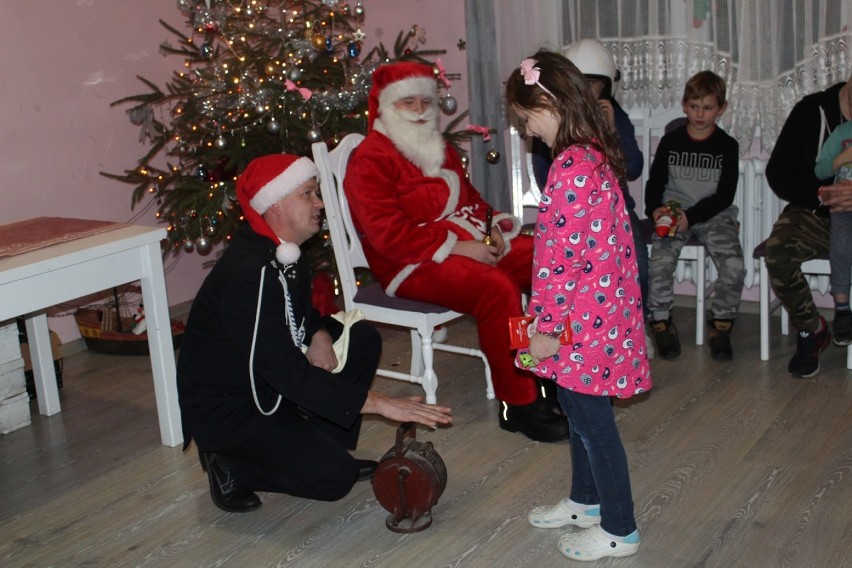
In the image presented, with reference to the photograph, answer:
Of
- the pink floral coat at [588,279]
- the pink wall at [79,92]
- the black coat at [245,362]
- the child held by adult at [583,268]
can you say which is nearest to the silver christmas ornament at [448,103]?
the pink wall at [79,92]

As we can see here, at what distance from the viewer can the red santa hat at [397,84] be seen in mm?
3510

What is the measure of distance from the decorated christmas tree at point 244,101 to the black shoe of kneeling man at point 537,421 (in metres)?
1.41

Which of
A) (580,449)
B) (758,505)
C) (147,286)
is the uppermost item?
(147,286)

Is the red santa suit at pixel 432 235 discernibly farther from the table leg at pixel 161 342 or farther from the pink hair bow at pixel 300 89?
the table leg at pixel 161 342

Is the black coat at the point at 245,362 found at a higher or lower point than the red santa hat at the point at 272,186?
lower

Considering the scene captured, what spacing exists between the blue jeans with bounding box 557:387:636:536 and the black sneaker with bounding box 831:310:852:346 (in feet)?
5.06

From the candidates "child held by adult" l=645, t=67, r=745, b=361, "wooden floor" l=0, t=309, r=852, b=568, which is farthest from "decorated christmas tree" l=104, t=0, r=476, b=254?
"child held by adult" l=645, t=67, r=745, b=361

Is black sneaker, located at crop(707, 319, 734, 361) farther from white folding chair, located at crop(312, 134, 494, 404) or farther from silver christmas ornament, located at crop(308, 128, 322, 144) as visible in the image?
silver christmas ornament, located at crop(308, 128, 322, 144)

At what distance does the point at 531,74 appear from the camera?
88.1 inches

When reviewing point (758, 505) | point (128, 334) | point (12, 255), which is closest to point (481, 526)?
point (758, 505)

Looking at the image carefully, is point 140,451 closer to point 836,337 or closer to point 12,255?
point 12,255

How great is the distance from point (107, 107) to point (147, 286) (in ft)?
5.10

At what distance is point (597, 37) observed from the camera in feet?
14.1

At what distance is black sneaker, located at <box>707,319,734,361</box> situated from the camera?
385cm
